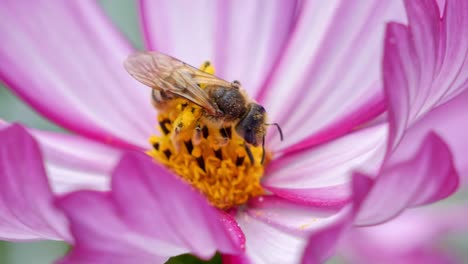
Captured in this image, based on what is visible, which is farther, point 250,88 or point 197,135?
point 250,88

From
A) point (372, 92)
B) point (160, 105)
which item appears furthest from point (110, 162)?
point (372, 92)

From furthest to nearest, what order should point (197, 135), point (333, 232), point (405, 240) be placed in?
point (405, 240)
point (197, 135)
point (333, 232)

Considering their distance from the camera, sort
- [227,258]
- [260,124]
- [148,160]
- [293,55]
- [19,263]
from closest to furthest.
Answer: [148,160] < [227,258] < [260,124] < [293,55] < [19,263]

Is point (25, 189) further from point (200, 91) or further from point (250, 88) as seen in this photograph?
point (250, 88)

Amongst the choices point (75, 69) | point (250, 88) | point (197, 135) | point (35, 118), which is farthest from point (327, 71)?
point (35, 118)

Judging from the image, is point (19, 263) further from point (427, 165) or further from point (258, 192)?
point (427, 165)

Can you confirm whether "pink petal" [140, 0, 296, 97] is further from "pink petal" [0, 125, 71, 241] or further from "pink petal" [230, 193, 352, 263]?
"pink petal" [0, 125, 71, 241]

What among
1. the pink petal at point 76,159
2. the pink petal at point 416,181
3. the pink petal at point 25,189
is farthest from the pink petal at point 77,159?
the pink petal at point 416,181
